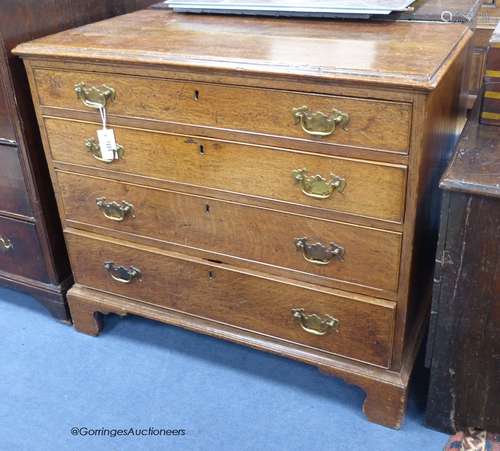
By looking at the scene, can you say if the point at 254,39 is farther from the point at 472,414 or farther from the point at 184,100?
the point at 472,414

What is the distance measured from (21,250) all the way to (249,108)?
0.88m

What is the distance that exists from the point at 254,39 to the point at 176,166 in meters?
0.32

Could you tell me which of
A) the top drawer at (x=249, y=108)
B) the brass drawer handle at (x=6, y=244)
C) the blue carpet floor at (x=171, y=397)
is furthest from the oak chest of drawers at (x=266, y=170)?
the brass drawer handle at (x=6, y=244)

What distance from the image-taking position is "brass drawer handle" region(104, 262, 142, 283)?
5.17ft

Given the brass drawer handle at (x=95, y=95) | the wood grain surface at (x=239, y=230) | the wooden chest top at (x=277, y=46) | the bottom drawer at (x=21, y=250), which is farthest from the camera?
the bottom drawer at (x=21, y=250)

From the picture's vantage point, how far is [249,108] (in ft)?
3.96

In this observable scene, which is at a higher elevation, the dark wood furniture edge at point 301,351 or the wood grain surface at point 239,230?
the wood grain surface at point 239,230

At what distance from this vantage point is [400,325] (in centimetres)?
129

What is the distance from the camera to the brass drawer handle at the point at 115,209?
1.48m

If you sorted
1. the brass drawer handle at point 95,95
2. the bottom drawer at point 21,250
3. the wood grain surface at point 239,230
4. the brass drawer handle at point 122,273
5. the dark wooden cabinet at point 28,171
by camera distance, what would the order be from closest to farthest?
the wood grain surface at point 239,230, the brass drawer handle at point 95,95, the dark wooden cabinet at point 28,171, the brass drawer handle at point 122,273, the bottom drawer at point 21,250

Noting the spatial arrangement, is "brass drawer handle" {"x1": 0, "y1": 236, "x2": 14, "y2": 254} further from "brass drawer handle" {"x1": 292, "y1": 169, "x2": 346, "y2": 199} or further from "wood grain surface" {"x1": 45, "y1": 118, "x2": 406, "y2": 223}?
"brass drawer handle" {"x1": 292, "y1": 169, "x2": 346, "y2": 199}

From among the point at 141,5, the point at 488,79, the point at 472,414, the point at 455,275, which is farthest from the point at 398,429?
the point at 141,5

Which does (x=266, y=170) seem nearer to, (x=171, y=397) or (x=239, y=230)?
(x=239, y=230)

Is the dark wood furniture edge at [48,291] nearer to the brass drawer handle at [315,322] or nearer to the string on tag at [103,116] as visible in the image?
the string on tag at [103,116]
